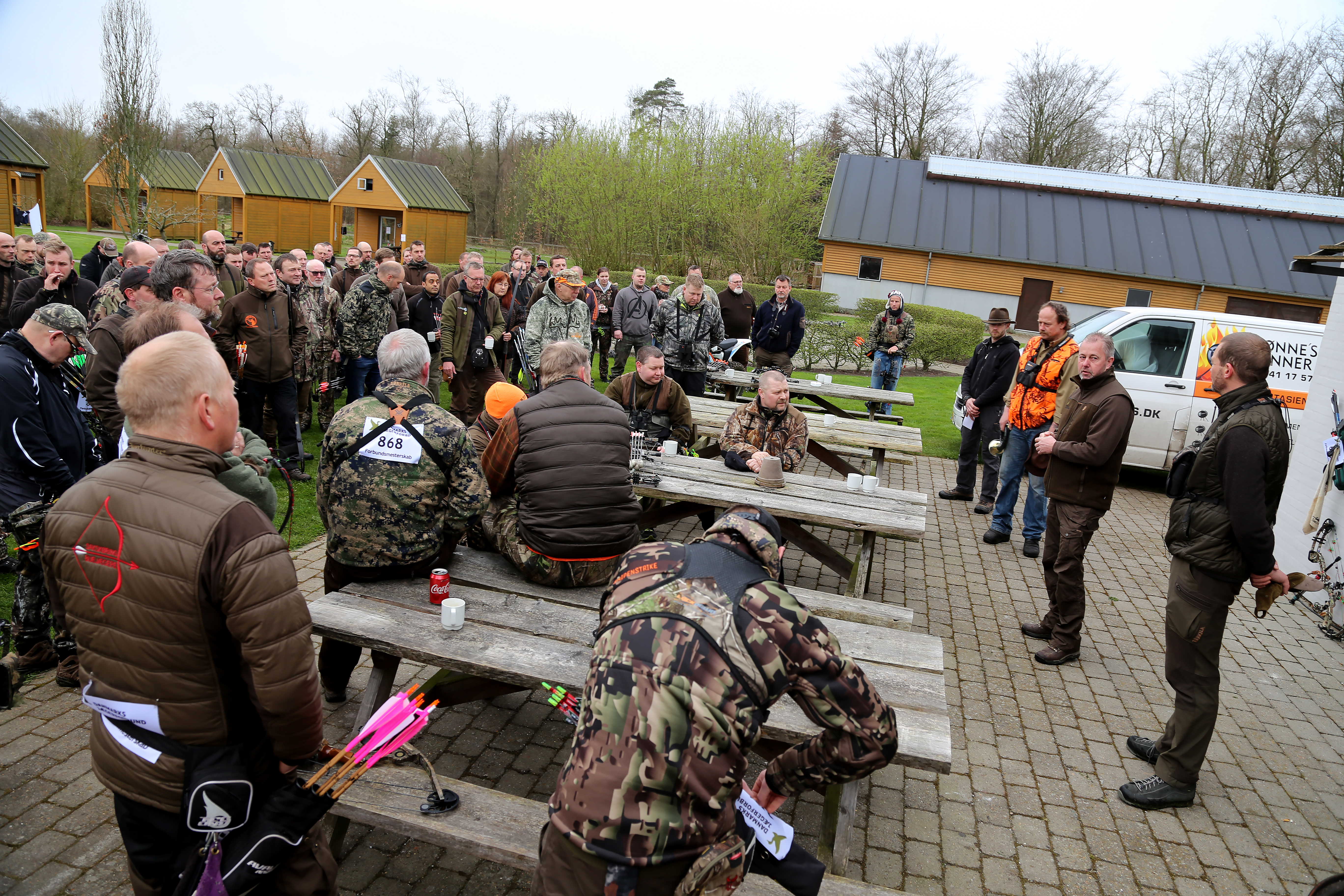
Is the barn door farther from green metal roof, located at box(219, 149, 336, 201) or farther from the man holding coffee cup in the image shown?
green metal roof, located at box(219, 149, 336, 201)

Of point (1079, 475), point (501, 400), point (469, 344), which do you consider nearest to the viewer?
point (501, 400)

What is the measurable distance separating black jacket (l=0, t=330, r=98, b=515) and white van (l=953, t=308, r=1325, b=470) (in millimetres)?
7840

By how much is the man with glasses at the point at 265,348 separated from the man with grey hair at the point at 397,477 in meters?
3.90

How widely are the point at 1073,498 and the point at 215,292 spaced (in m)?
5.63

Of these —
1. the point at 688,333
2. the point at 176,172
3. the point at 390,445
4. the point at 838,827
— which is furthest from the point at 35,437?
the point at 176,172

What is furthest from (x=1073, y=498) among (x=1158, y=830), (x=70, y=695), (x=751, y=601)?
(x=70, y=695)

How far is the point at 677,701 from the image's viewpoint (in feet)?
5.59

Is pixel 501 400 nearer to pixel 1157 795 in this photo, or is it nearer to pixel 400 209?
pixel 1157 795

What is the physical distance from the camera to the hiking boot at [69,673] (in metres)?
3.92

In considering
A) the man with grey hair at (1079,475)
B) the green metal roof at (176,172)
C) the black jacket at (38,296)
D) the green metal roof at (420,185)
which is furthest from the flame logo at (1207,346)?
the green metal roof at (176,172)

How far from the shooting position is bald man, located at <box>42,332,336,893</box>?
1932mm

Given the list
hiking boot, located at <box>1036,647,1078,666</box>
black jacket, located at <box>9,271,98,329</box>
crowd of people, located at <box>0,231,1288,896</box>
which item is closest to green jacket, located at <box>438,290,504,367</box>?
crowd of people, located at <box>0,231,1288,896</box>

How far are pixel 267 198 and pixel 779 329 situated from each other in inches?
1312

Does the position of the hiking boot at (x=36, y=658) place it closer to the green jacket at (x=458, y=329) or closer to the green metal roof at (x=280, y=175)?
the green jacket at (x=458, y=329)
